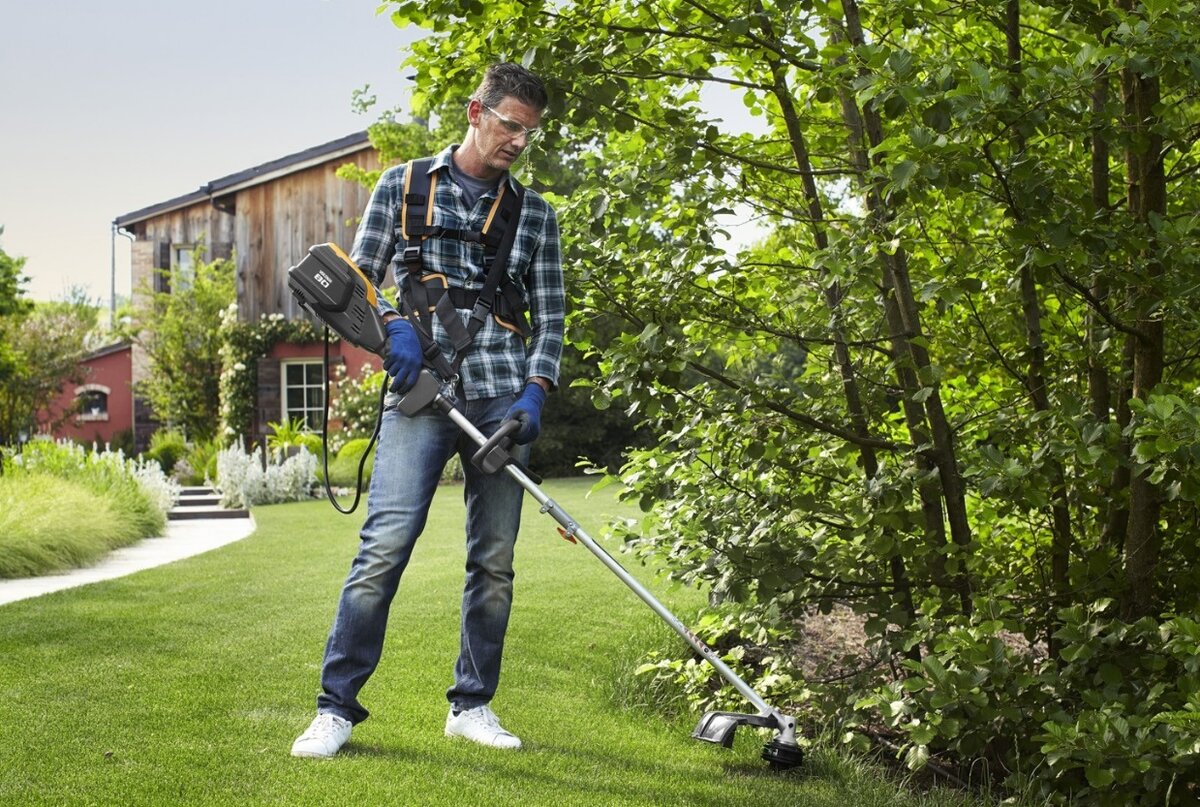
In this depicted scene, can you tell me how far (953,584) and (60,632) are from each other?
4.07 m

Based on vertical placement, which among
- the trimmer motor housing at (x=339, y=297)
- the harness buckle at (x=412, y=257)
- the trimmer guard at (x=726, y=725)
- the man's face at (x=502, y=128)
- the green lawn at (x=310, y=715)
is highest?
the man's face at (x=502, y=128)

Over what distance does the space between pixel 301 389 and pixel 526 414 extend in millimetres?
19688

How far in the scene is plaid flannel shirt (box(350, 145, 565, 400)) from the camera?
→ 3.77 m

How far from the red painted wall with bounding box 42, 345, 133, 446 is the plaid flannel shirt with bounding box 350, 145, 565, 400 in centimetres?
2943

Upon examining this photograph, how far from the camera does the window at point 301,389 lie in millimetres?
22500

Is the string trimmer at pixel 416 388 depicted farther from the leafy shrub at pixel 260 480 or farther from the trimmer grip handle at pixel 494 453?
the leafy shrub at pixel 260 480

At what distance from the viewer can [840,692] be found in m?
4.21

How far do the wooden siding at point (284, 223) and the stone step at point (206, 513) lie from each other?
8746mm

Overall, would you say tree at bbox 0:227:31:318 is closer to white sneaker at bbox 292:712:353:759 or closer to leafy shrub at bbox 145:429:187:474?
leafy shrub at bbox 145:429:187:474

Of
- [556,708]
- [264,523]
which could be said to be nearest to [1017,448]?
[556,708]

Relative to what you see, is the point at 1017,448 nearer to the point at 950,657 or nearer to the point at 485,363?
the point at 950,657

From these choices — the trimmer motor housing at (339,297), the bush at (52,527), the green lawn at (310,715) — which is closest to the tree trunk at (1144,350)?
the green lawn at (310,715)

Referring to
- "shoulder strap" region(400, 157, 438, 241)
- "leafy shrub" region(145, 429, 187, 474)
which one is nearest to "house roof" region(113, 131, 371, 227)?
"leafy shrub" region(145, 429, 187, 474)

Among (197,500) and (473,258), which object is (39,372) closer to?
(197,500)
